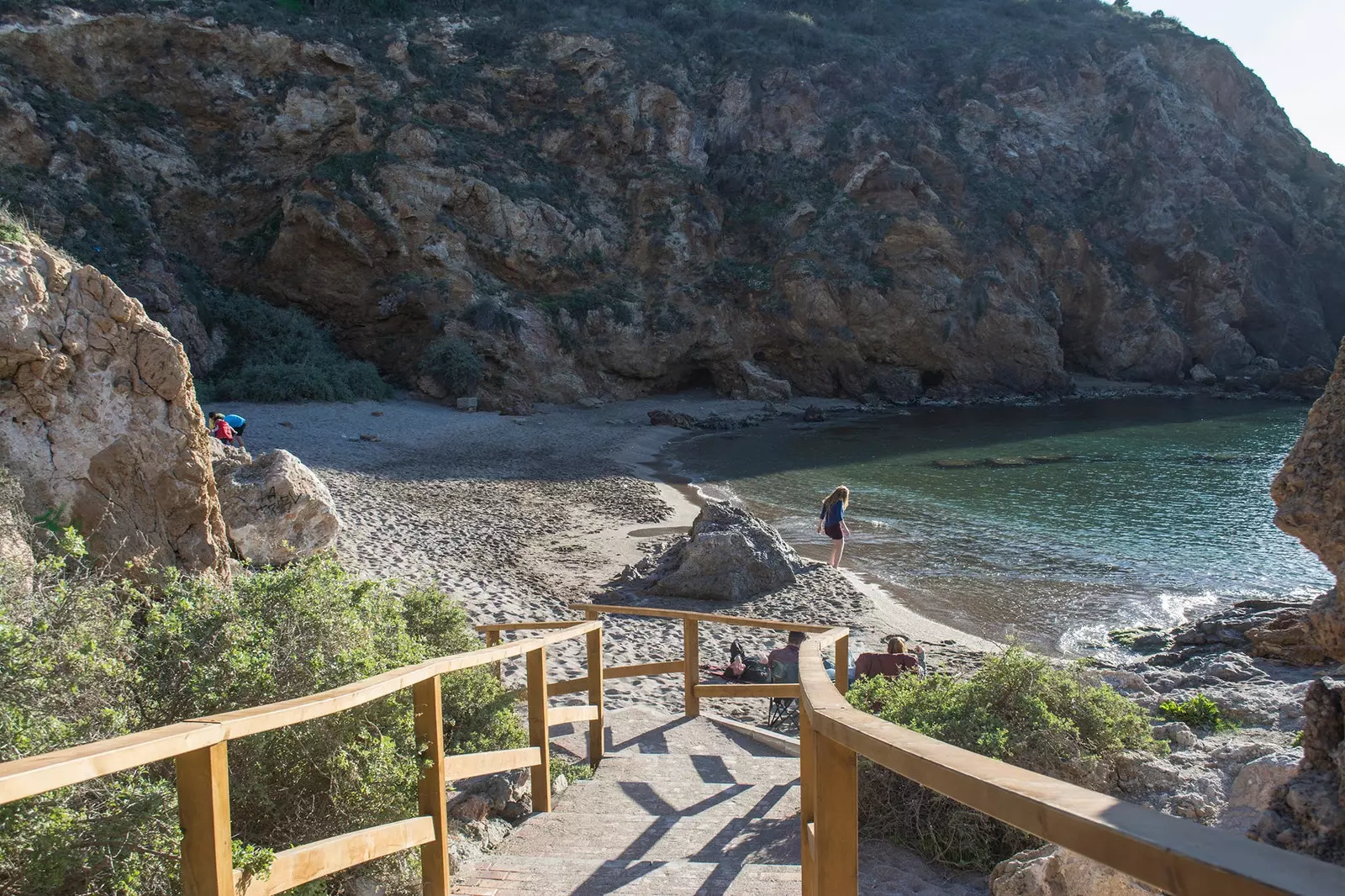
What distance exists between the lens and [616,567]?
13203 millimetres

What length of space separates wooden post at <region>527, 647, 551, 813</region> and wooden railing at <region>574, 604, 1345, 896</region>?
1793mm

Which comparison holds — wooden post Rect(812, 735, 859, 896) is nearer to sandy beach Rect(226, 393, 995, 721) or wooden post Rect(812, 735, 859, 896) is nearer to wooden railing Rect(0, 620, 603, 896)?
wooden railing Rect(0, 620, 603, 896)

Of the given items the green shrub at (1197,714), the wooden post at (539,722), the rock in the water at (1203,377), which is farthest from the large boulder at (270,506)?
the rock in the water at (1203,377)

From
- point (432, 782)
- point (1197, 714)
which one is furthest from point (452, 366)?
point (432, 782)

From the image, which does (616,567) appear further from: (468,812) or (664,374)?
(664,374)

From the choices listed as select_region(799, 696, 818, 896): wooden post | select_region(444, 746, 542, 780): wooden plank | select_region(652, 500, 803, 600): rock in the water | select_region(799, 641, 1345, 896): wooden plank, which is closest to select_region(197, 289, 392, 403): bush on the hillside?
select_region(652, 500, 803, 600): rock in the water

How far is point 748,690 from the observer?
5875 millimetres

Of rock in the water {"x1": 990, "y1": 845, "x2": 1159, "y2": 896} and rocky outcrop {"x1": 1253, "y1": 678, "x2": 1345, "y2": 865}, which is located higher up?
rocky outcrop {"x1": 1253, "y1": 678, "x2": 1345, "y2": 865}

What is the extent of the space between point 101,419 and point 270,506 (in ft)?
11.3

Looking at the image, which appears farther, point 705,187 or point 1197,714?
point 705,187

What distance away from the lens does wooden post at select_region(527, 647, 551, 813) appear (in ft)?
13.3

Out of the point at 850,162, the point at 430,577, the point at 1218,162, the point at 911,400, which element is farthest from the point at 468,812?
the point at 1218,162

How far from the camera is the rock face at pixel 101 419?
17.0ft

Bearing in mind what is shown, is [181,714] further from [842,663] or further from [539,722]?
[842,663]
